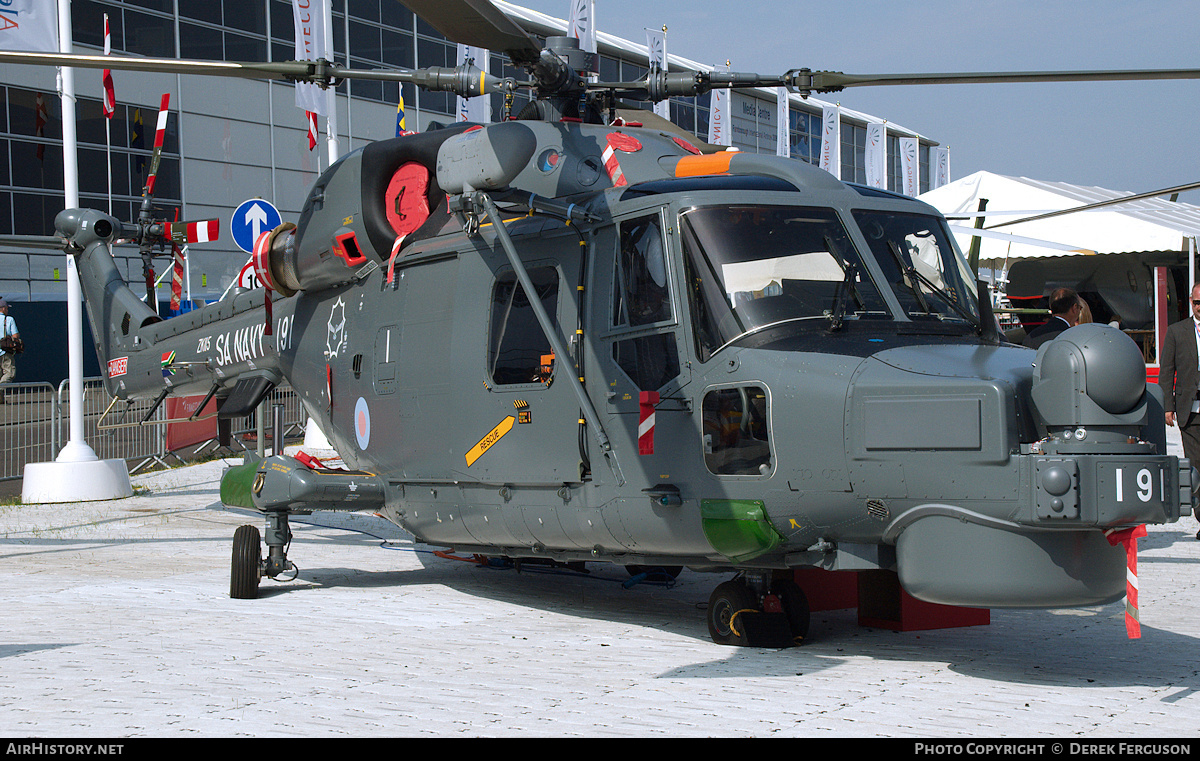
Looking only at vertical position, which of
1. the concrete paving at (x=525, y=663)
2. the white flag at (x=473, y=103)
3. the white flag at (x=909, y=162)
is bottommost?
the concrete paving at (x=525, y=663)

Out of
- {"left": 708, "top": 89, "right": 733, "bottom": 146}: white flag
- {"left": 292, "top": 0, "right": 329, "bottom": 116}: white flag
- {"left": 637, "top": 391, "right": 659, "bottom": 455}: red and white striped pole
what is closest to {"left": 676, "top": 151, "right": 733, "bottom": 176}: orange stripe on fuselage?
{"left": 637, "top": 391, "right": 659, "bottom": 455}: red and white striped pole

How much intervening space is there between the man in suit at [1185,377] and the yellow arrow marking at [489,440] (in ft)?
19.5

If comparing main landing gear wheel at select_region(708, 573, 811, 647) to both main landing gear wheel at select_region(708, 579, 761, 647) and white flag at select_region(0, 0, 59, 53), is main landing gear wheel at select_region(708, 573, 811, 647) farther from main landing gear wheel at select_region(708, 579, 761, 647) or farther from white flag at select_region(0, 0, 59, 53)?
white flag at select_region(0, 0, 59, 53)

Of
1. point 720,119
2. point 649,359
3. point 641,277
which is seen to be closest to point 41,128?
point 720,119

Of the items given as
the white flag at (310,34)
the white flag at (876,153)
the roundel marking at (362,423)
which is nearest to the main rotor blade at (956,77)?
the roundel marking at (362,423)

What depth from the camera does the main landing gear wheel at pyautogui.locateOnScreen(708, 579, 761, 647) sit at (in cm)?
607

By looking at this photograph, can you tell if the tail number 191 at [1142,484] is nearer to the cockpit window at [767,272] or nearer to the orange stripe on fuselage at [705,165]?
the cockpit window at [767,272]

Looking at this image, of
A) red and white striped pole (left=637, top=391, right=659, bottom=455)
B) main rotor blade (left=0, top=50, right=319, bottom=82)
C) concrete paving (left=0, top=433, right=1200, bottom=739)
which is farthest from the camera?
main rotor blade (left=0, top=50, right=319, bottom=82)

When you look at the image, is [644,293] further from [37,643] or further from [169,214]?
[169,214]

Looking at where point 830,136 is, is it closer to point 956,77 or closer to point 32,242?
point 32,242

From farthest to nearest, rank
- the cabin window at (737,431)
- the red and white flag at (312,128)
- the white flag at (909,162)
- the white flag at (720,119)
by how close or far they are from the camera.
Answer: the white flag at (909,162) → the white flag at (720,119) → the red and white flag at (312,128) → the cabin window at (737,431)

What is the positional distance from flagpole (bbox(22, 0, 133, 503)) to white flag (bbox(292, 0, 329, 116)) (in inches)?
195

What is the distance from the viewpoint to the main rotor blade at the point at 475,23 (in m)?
5.70

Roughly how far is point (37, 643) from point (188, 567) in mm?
3006
